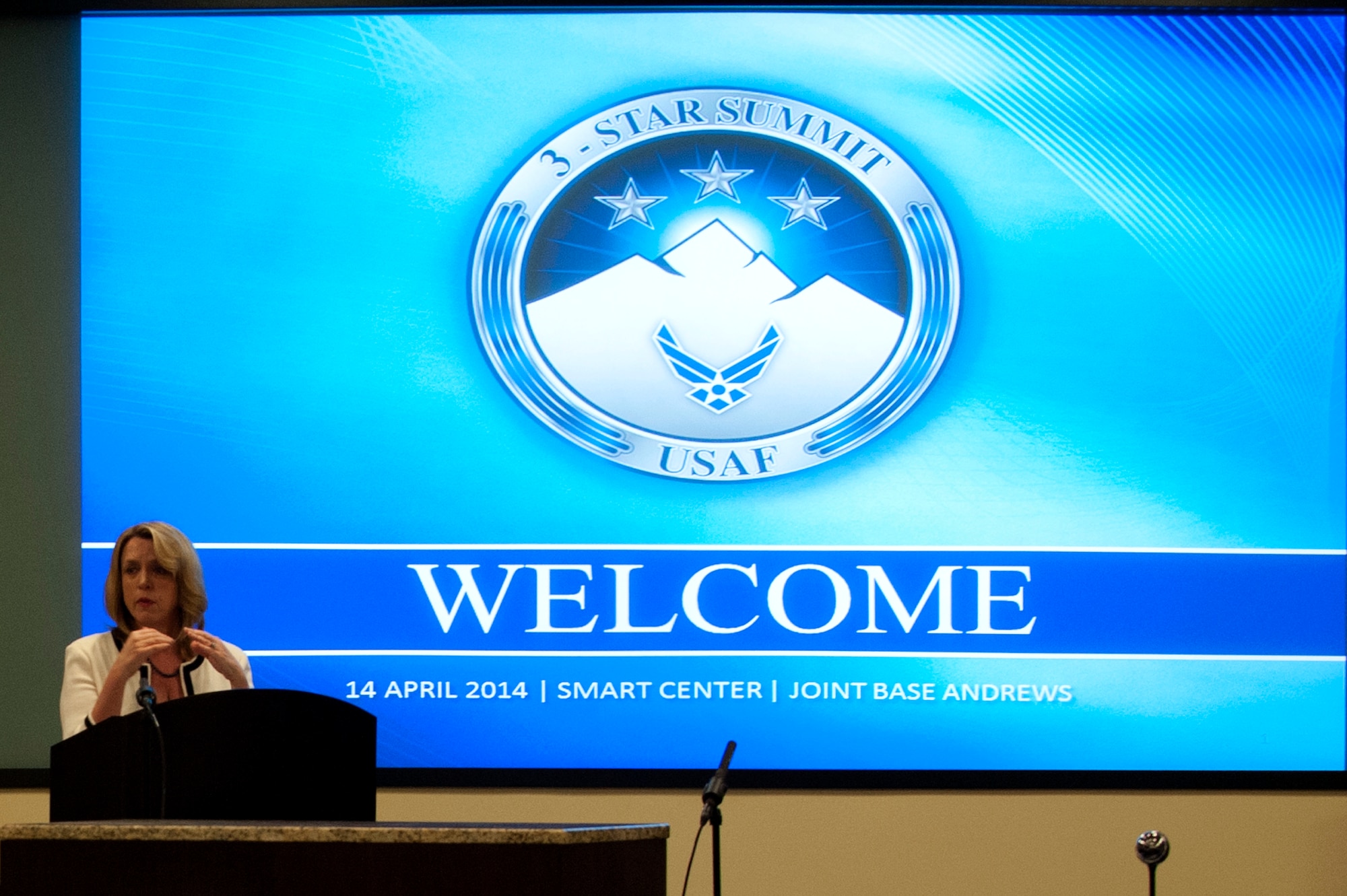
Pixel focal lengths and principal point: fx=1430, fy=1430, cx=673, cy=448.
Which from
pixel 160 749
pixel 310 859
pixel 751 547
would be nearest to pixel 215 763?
pixel 160 749

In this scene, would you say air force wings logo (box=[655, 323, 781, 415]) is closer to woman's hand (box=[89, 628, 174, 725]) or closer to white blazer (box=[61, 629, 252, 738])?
white blazer (box=[61, 629, 252, 738])

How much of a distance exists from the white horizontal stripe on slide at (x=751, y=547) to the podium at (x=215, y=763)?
1.52 metres

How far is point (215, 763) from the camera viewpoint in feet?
7.46

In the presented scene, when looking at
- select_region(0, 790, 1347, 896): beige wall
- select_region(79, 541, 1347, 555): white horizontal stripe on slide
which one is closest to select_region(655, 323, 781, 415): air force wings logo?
select_region(79, 541, 1347, 555): white horizontal stripe on slide

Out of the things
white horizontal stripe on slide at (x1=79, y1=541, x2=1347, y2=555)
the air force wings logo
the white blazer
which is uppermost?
the air force wings logo

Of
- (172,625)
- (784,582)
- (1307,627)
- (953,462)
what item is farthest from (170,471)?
(1307,627)

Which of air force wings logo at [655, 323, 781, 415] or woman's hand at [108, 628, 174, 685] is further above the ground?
air force wings logo at [655, 323, 781, 415]

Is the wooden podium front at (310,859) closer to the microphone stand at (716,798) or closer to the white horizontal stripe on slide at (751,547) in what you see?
the microphone stand at (716,798)

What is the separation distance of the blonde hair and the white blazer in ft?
0.22

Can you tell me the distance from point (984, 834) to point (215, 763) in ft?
7.62

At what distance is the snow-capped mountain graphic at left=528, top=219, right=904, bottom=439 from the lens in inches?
155

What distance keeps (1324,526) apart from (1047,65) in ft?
4.82

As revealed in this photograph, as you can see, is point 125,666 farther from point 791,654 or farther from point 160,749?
point 791,654

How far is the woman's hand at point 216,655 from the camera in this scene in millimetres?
2820
